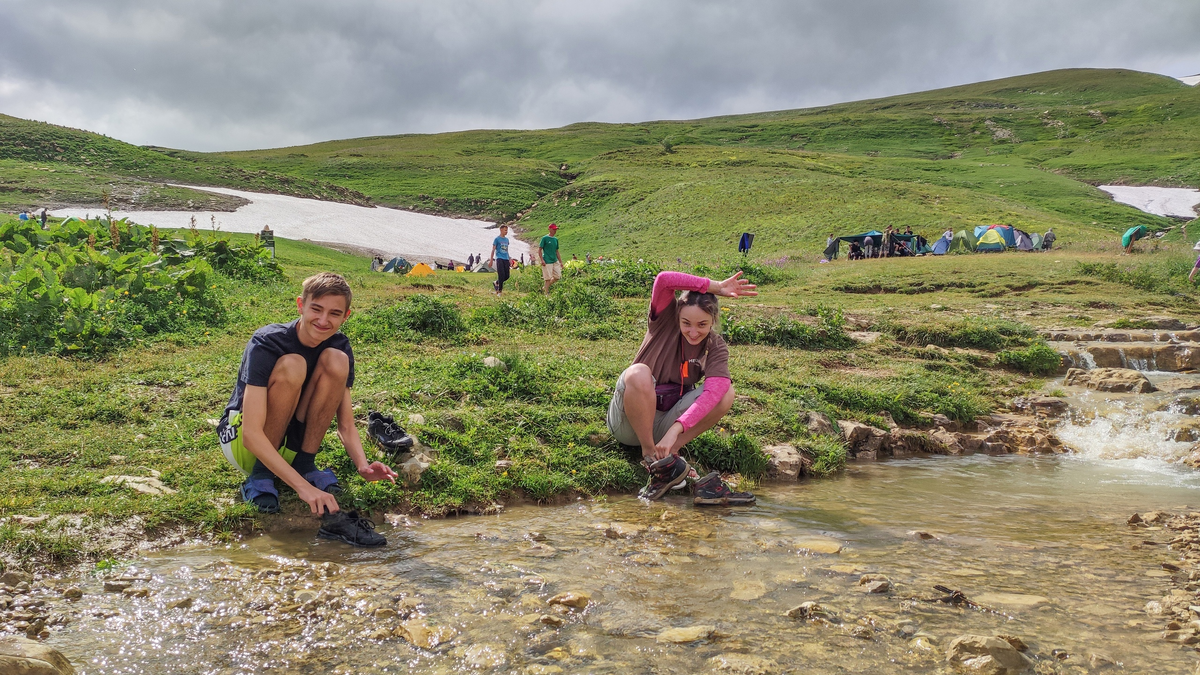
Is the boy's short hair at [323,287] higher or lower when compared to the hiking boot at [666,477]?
higher

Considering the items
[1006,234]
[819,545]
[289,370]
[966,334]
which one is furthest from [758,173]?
[289,370]

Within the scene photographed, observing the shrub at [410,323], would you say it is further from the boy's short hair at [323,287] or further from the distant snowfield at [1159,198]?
the distant snowfield at [1159,198]

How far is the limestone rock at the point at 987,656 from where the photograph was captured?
9.94 ft

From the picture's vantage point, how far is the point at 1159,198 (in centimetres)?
5584

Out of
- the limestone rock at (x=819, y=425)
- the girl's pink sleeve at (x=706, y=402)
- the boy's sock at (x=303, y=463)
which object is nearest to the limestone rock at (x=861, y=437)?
the limestone rock at (x=819, y=425)

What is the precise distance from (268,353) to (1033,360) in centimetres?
1149

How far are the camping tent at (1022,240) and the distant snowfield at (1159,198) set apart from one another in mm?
25892

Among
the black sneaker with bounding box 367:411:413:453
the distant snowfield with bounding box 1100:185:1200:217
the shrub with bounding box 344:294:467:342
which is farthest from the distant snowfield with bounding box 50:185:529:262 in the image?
the distant snowfield with bounding box 1100:185:1200:217

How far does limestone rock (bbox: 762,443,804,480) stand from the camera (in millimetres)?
6859

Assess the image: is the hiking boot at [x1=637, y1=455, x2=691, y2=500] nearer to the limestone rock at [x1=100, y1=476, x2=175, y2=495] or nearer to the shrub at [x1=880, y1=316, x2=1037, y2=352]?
the limestone rock at [x1=100, y1=476, x2=175, y2=495]

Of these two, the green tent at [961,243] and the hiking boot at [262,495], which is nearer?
the hiking boot at [262,495]

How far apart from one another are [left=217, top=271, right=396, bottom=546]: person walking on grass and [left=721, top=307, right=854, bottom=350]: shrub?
26.5 feet

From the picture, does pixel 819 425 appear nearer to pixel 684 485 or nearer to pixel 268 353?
pixel 684 485

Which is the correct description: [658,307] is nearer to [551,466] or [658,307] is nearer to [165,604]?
[551,466]
